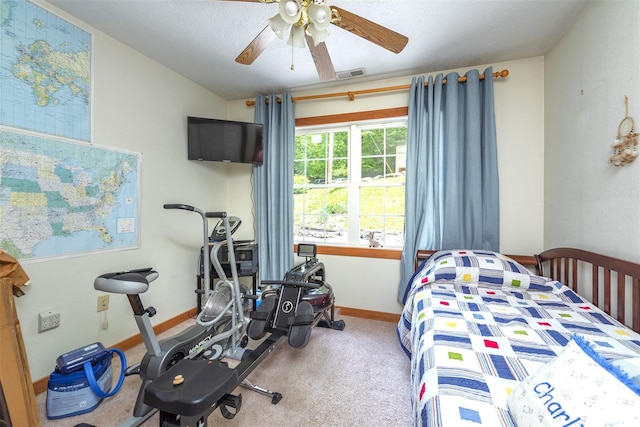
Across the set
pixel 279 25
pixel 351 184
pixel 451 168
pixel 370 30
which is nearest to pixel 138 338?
pixel 351 184

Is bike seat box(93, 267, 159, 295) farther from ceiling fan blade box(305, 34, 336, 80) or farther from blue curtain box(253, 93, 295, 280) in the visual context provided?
blue curtain box(253, 93, 295, 280)

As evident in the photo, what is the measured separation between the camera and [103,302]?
2.15m

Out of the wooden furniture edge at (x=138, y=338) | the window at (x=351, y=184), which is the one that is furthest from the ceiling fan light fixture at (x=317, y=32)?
the wooden furniture edge at (x=138, y=338)

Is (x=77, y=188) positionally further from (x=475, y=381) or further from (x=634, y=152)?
(x=634, y=152)

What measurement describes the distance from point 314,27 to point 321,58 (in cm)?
37

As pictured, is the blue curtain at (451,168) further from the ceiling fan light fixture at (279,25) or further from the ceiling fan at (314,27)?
the ceiling fan light fixture at (279,25)

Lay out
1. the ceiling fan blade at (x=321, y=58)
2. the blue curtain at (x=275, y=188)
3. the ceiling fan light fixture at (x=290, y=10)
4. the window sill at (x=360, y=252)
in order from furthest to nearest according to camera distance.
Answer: the blue curtain at (x=275, y=188) < the window sill at (x=360, y=252) < the ceiling fan blade at (x=321, y=58) < the ceiling fan light fixture at (x=290, y=10)

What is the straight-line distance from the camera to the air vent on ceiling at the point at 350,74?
2719 mm

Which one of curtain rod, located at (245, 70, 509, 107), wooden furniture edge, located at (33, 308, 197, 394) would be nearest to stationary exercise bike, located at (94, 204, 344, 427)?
wooden furniture edge, located at (33, 308, 197, 394)

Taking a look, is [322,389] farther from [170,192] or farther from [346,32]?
[346,32]

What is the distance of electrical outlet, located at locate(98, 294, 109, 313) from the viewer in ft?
6.98

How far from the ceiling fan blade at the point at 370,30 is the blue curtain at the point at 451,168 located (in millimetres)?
1168

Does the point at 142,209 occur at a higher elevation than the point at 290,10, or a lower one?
lower

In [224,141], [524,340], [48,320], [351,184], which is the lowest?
[48,320]
